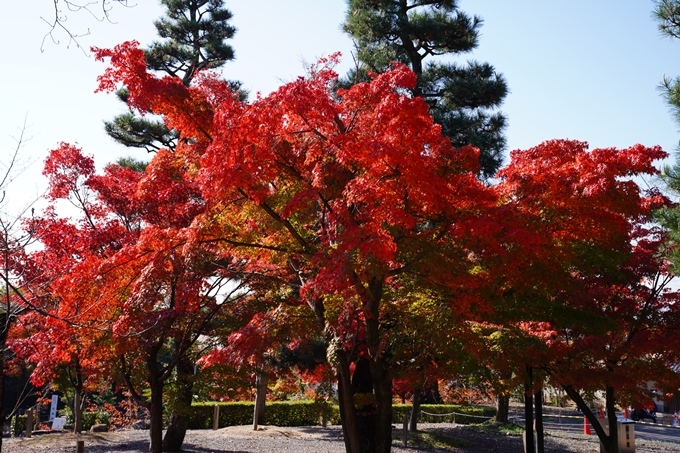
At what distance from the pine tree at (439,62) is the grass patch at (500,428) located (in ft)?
31.4

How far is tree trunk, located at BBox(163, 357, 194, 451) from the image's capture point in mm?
13109

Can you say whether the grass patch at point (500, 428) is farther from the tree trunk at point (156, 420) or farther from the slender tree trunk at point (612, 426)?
the tree trunk at point (156, 420)

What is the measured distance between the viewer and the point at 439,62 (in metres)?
20.1

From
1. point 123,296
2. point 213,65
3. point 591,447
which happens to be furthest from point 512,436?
point 213,65

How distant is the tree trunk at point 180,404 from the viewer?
13.1 m

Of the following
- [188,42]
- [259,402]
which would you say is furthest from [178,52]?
[259,402]

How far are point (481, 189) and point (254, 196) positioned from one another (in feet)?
10.9

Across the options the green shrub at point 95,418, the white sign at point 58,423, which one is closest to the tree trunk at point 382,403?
the white sign at point 58,423

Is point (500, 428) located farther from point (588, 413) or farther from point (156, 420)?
point (156, 420)

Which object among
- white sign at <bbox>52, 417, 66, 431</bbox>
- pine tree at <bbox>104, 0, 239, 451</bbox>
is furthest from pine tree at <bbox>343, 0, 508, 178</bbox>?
white sign at <bbox>52, 417, 66, 431</bbox>

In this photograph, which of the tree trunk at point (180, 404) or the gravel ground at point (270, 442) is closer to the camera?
the tree trunk at point (180, 404)

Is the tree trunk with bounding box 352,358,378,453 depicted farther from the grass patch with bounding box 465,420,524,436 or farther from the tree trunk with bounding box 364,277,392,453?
the grass patch with bounding box 465,420,524,436

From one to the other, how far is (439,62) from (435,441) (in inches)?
466

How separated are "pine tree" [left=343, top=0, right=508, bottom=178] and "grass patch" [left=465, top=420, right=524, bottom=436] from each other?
9572 mm
